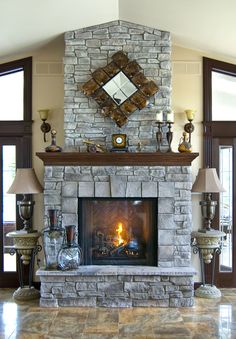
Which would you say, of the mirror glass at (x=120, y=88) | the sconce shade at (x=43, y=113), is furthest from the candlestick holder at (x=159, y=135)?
the sconce shade at (x=43, y=113)

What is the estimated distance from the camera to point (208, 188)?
5.23m

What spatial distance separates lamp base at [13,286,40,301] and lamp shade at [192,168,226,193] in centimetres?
238

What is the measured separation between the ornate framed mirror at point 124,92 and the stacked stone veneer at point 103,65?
0.25ft

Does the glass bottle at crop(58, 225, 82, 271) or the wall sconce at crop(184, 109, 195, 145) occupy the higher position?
the wall sconce at crop(184, 109, 195, 145)

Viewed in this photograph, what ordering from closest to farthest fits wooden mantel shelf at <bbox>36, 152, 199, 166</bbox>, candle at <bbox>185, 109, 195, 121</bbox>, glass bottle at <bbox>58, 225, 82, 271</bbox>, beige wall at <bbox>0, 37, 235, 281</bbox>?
glass bottle at <bbox>58, 225, 82, 271</bbox> < wooden mantel shelf at <bbox>36, 152, 199, 166</bbox> < candle at <bbox>185, 109, 195, 121</bbox> < beige wall at <bbox>0, 37, 235, 281</bbox>

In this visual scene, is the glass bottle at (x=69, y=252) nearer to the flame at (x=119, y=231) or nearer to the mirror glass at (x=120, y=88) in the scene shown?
the flame at (x=119, y=231)

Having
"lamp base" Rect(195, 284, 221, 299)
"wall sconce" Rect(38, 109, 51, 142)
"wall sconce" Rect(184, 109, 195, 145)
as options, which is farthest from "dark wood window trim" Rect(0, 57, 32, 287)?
"lamp base" Rect(195, 284, 221, 299)

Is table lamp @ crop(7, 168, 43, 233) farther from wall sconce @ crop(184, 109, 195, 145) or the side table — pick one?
wall sconce @ crop(184, 109, 195, 145)

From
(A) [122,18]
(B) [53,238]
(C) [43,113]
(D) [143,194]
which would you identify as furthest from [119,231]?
(A) [122,18]

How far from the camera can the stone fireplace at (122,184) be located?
16.1ft

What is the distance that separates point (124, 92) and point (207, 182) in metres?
1.54

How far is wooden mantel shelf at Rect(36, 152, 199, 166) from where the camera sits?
16.4ft

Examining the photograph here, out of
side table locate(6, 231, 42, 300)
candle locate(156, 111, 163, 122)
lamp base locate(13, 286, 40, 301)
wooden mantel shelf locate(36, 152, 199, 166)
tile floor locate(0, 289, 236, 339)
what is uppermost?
candle locate(156, 111, 163, 122)

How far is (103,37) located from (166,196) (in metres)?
2.14
